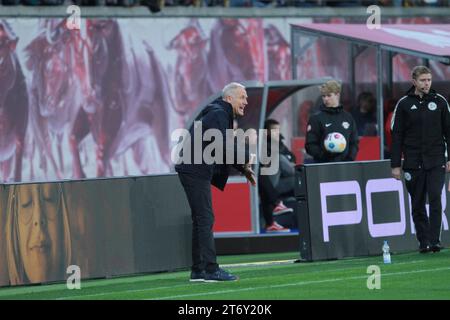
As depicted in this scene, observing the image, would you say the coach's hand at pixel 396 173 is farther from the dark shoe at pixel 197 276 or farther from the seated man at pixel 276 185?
the seated man at pixel 276 185

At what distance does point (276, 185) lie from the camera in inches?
777

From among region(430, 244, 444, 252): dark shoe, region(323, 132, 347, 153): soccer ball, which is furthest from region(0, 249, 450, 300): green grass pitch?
region(323, 132, 347, 153): soccer ball

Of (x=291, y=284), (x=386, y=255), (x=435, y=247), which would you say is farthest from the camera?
(x=435, y=247)

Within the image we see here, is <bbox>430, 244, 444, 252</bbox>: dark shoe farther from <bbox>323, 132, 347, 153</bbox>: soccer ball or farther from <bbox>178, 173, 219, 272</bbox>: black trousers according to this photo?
<bbox>178, 173, 219, 272</bbox>: black trousers

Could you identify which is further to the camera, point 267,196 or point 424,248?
point 267,196

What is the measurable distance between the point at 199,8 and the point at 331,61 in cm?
323

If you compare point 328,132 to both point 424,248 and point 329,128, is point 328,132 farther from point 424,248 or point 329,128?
point 424,248

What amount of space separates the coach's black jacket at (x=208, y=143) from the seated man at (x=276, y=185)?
5.38 metres

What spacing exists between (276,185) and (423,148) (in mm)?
4113

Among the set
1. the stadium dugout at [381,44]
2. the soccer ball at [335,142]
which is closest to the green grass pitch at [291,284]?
the soccer ball at [335,142]

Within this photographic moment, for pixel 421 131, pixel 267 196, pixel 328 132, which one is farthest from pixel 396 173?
pixel 267 196

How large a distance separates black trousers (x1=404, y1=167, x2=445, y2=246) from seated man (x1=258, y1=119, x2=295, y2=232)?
3.50 meters

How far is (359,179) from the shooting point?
16500 millimetres
